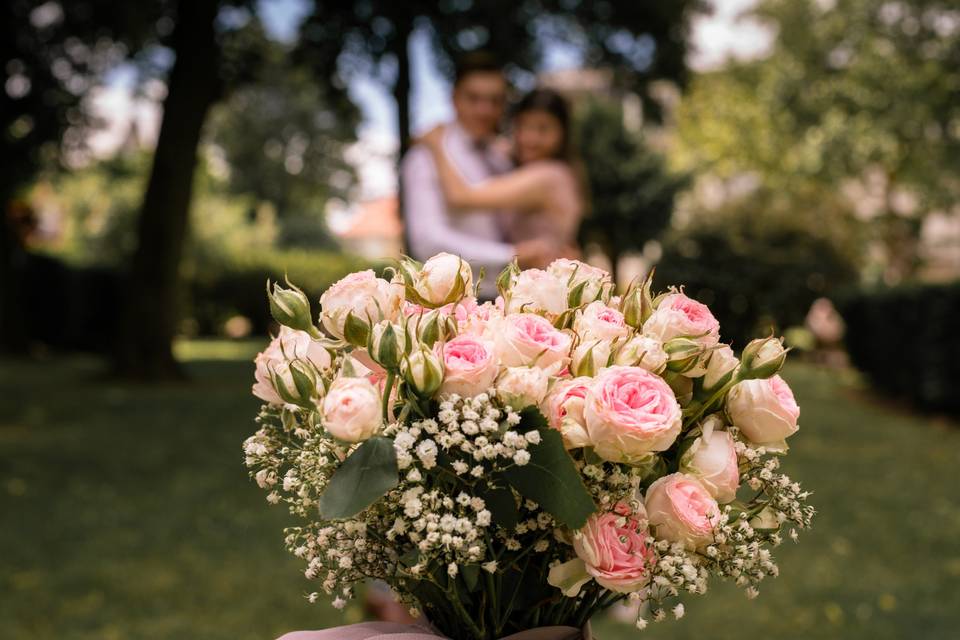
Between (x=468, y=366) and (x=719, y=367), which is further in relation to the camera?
(x=719, y=367)

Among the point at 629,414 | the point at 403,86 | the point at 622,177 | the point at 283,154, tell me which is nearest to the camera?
the point at 629,414

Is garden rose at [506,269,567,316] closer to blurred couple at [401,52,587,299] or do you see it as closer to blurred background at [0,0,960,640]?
blurred background at [0,0,960,640]

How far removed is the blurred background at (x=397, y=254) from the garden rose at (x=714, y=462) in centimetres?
37

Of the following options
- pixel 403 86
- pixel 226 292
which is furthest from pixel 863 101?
pixel 226 292

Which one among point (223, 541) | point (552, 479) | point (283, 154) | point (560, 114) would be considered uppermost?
point (552, 479)

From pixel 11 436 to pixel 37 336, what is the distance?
1245 centimetres

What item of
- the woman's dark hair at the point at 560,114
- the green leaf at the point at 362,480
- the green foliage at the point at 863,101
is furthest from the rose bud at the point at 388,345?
the green foliage at the point at 863,101

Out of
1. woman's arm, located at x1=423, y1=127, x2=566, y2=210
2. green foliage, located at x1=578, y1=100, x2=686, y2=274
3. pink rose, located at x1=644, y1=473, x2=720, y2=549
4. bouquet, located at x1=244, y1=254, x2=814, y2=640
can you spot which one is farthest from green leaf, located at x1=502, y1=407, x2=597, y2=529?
green foliage, located at x1=578, y1=100, x2=686, y2=274

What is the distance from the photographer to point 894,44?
23.0 metres

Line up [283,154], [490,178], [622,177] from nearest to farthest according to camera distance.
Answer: [490,178], [622,177], [283,154]

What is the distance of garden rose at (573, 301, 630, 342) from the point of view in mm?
1461

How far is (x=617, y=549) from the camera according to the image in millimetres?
1383

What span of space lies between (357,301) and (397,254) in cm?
24

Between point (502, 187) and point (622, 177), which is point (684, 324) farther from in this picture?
point (622, 177)
